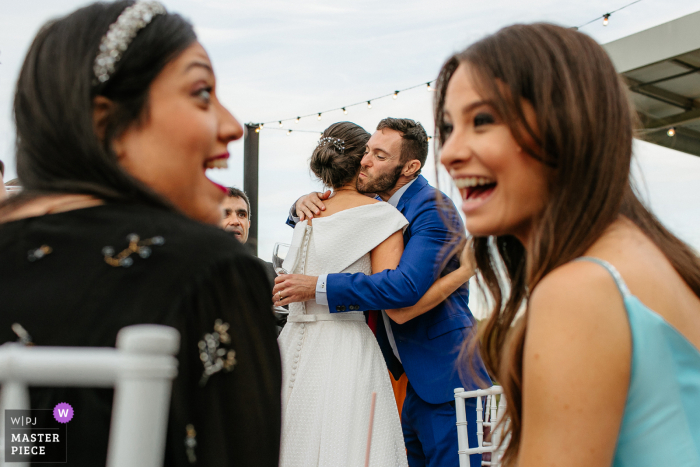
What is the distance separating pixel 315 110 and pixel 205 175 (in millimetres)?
6223

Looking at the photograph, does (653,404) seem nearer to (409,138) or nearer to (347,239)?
(347,239)

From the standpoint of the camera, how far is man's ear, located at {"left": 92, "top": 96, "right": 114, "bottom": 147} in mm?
794

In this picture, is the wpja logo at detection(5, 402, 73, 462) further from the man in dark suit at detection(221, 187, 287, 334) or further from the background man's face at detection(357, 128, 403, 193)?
the man in dark suit at detection(221, 187, 287, 334)

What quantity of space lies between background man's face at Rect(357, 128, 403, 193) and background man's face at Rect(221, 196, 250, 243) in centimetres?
99

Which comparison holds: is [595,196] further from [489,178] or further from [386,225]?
[386,225]

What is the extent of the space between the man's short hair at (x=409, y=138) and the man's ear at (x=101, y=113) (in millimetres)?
2172

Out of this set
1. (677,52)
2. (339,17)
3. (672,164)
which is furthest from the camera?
(339,17)

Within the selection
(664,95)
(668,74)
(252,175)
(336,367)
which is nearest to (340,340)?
(336,367)

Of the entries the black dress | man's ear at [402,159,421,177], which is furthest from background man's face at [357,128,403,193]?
the black dress

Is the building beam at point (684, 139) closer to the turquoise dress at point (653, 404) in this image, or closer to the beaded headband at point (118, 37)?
the turquoise dress at point (653, 404)

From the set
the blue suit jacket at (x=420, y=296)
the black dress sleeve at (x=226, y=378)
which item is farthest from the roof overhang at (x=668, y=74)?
the black dress sleeve at (x=226, y=378)

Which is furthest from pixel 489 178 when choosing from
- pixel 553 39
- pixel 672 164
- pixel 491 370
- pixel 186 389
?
pixel 672 164

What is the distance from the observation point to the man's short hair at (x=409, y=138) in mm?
2908

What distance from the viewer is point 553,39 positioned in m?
0.99
